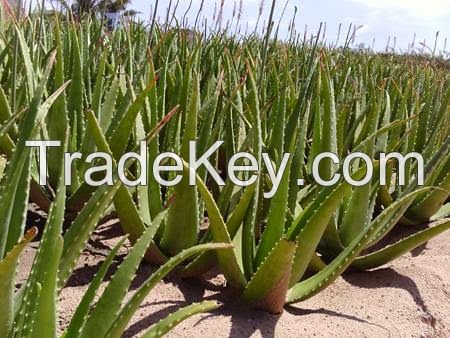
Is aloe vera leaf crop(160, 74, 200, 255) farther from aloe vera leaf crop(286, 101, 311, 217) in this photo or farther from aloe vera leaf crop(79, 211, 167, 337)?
aloe vera leaf crop(79, 211, 167, 337)

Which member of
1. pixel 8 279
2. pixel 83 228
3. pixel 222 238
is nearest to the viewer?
pixel 8 279

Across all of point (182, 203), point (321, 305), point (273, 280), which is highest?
point (182, 203)

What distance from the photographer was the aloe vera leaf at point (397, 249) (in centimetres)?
160

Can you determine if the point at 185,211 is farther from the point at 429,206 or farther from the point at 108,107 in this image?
the point at 429,206

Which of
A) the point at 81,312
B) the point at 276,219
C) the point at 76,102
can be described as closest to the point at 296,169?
the point at 276,219

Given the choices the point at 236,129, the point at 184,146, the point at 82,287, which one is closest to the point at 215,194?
the point at 236,129

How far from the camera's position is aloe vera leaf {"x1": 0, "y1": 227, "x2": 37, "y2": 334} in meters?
0.67

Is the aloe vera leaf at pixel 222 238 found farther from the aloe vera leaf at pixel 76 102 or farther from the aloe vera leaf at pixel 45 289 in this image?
the aloe vera leaf at pixel 76 102

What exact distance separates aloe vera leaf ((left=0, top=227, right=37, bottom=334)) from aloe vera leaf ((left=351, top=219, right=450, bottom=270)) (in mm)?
1094

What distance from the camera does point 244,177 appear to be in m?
1.57

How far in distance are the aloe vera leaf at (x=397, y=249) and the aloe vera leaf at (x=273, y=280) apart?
418 mm

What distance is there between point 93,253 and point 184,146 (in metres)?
0.40

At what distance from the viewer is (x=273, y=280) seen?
51.1 inches

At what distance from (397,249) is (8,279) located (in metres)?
1.15
